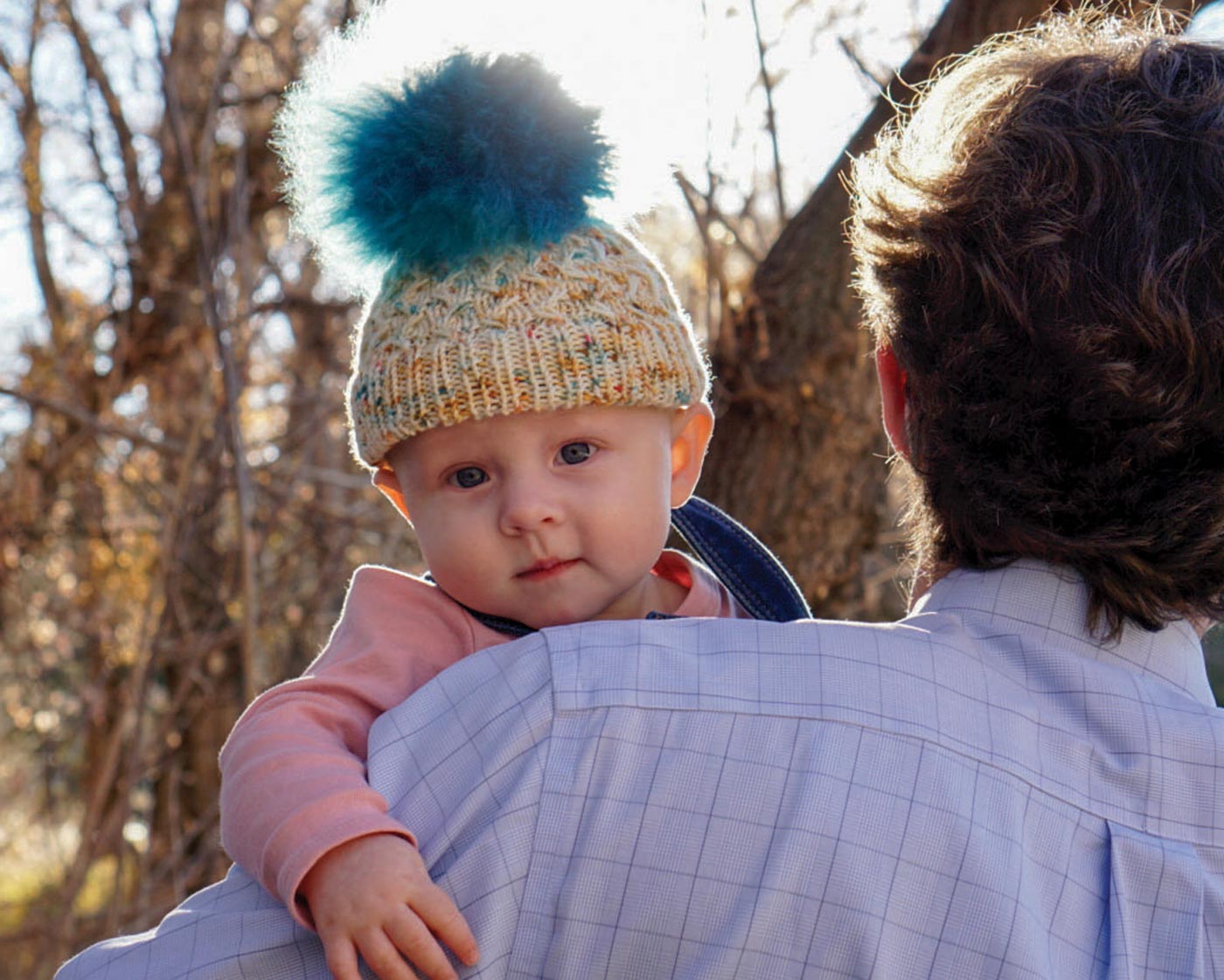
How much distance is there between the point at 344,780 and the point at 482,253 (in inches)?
28.2

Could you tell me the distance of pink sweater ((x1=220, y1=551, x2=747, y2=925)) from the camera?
1.34 m

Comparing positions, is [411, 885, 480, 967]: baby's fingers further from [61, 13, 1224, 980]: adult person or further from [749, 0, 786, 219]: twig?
[749, 0, 786, 219]: twig

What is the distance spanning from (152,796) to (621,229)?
4.56 metres

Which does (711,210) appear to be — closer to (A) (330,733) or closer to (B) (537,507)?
(B) (537,507)

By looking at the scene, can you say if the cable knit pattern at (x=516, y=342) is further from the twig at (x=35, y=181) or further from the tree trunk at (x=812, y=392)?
the twig at (x=35, y=181)

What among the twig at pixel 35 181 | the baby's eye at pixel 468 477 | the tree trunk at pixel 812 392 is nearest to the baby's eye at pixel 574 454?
the baby's eye at pixel 468 477

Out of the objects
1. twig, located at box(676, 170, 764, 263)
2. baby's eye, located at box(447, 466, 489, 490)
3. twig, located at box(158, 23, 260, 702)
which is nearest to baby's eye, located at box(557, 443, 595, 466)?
baby's eye, located at box(447, 466, 489, 490)

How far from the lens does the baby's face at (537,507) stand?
177 cm

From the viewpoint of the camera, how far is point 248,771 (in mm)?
1506

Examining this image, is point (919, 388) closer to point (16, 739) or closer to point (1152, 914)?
point (1152, 914)

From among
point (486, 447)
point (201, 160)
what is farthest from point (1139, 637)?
point (201, 160)

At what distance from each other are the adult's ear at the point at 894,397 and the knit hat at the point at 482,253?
1.13 feet

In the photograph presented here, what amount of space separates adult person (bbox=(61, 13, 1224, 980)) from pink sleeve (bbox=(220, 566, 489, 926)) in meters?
0.05

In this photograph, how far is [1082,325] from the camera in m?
1.36
